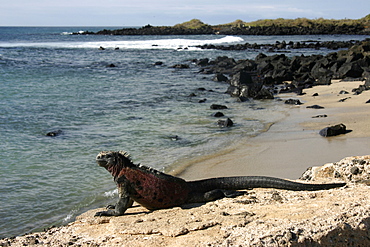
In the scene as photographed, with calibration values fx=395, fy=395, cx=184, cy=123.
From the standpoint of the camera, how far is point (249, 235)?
3135 mm

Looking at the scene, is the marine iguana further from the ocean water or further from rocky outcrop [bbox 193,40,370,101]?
rocky outcrop [bbox 193,40,370,101]

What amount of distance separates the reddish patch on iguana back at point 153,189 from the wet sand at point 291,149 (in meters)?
2.46

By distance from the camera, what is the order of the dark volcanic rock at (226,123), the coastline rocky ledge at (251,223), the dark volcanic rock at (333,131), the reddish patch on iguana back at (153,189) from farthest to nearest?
the dark volcanic rock at (226,123), the dark volcanic rock at (333,131), the reddish patch on iguana back at (153,189), the coastline rocky ledge at (251,223)

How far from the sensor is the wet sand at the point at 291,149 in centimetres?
718

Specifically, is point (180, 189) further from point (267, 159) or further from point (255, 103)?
point (255, 103)

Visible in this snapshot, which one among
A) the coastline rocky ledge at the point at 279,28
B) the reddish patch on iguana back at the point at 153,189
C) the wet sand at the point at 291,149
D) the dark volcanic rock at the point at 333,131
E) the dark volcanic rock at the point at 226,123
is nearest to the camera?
the reddish patch on iguana back at the point at 153,189

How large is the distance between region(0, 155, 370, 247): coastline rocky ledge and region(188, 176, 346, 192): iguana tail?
0.12 metres

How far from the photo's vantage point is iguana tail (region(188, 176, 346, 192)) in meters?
4.56

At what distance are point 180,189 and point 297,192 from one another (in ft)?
4.38

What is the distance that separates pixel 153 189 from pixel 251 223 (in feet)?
4.51

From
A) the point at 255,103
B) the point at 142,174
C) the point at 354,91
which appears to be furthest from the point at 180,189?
the point at 354,91

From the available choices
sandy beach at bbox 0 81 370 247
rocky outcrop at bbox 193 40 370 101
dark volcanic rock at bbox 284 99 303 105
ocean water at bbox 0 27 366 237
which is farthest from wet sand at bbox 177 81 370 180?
rocky outcrop at bbox 193 40 370 101

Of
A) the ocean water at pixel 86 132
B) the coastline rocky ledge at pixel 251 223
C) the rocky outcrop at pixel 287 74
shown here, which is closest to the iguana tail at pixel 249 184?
the coastline rocky ledge at pixel 251 223

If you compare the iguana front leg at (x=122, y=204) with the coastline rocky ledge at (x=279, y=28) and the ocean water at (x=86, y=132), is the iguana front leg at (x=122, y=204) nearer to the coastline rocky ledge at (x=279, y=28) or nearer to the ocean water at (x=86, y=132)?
the ocean water at (x=86, y=132)
